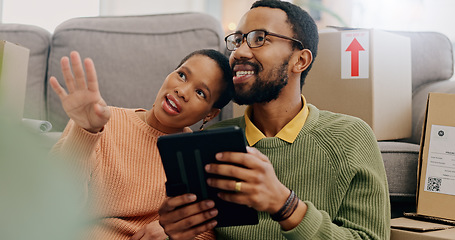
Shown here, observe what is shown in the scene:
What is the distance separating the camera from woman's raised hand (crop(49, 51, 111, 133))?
2.01 feet

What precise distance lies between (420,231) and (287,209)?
1.37 ft

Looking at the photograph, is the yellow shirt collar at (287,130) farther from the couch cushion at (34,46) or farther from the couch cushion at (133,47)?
the couch cushion at (34,46)

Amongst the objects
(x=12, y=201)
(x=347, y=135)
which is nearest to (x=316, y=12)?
(x=347, y=135)

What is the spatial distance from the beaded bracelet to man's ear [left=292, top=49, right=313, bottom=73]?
47cm

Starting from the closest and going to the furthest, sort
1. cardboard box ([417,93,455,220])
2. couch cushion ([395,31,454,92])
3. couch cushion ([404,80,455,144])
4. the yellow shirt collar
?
the yellow shirt collar, cardboard box ([417,93,455,220]), couch cushion ([404,80,455,144]), couch cushion ([395,31,454,92])

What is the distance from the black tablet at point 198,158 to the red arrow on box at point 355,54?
0.79m

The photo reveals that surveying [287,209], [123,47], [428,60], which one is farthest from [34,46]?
[428,60]

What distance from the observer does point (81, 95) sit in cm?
67

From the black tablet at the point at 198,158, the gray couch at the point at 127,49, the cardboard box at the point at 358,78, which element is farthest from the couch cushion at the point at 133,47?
the black tablet at the point at 198,158

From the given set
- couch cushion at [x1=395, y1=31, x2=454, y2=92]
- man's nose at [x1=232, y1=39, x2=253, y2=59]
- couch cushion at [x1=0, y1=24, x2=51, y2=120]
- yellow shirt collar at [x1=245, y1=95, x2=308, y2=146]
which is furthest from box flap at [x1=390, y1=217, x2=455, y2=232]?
couch cushion at [x1=0, y1=24, x2=51, y2=120]

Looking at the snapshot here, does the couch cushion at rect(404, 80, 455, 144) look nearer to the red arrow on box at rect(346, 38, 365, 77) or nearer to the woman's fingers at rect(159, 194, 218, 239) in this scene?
the red arrow on box at rect(346, 38, 365, 77)

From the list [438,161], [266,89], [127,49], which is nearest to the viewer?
[266,89]

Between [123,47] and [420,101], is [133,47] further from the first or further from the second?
[420,101]

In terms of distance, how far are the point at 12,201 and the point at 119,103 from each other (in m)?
1.61
